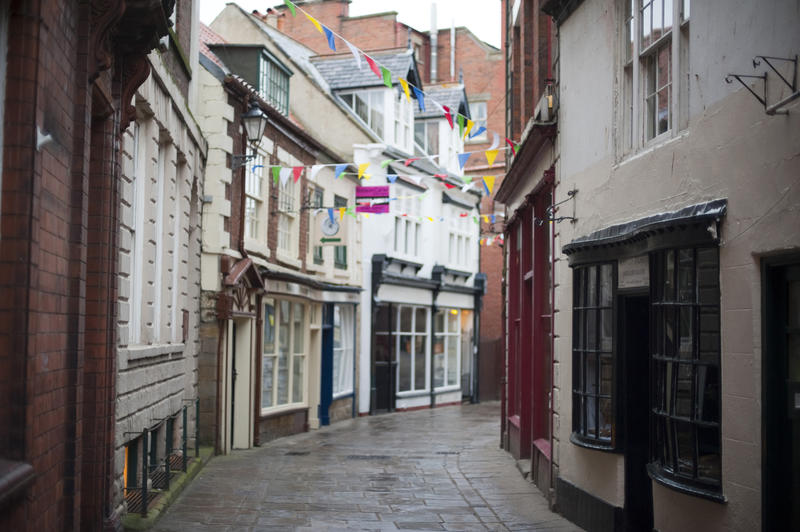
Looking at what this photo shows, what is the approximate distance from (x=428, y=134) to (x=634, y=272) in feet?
79.5

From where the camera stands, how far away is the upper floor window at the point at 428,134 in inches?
1283

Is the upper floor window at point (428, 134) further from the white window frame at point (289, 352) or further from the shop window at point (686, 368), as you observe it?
the shop window at point (686, 368)

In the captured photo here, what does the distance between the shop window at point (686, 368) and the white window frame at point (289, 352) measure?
12.2m

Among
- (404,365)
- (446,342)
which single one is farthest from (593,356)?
(446,342)

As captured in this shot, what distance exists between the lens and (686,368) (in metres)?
7.69

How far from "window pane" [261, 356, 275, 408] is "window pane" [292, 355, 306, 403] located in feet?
5.48

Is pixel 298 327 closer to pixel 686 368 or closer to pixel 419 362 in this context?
pixel 419 362

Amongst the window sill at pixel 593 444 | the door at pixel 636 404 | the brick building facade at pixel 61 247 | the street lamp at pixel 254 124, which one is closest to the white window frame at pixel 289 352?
the street lamp at pixel 254 124

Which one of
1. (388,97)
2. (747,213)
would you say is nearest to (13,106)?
(747,213)

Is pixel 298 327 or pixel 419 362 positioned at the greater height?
pixel 298 327

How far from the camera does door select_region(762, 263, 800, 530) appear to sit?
6.28 metres

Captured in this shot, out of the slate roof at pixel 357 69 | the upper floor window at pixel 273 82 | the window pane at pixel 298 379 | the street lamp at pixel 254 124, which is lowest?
the window pane at pixel 298 379

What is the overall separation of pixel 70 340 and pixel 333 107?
2027cm

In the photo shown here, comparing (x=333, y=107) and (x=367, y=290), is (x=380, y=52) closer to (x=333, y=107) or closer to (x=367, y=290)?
(x=333, y=107)
